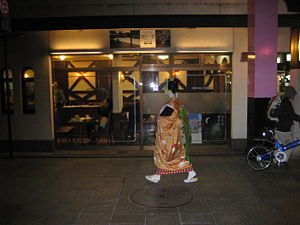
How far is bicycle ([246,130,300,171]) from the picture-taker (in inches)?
272

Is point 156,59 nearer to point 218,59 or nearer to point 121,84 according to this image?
point 121,84

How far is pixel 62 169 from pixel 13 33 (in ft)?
14.6

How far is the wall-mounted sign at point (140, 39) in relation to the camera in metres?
8.88

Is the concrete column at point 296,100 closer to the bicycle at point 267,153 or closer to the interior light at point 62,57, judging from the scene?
the bicycle at point 267,153

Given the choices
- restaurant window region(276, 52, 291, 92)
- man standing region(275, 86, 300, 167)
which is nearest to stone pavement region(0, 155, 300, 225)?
man standing region(275, 86, 300, 167)

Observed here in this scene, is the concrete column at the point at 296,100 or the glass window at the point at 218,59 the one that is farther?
the glass window at the point at 218,59

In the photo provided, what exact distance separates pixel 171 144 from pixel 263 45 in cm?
380

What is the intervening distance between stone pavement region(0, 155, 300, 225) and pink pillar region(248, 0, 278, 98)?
6.95ft

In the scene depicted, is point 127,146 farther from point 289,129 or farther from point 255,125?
point 289,129

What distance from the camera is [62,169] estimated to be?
24.7ft

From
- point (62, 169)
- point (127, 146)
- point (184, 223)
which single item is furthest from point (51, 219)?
point (127, 146)

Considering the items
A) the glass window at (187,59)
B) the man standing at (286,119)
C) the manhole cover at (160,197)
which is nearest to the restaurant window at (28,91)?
the glass window at (187,59)

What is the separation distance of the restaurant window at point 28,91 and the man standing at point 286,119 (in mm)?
7242

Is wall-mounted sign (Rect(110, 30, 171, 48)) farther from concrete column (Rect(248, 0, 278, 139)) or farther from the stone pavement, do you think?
the stone pavement
